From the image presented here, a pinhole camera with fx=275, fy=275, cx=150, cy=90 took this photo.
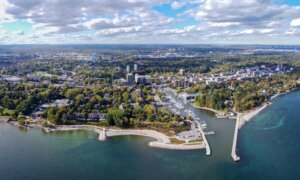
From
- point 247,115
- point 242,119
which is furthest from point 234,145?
point 247,115

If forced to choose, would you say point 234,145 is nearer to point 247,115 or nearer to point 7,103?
point 247,115

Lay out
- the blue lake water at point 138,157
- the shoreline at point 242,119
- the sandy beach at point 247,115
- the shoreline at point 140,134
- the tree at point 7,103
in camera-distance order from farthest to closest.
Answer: the tree at point 7,103
the sandy beach at point 247,115
the shoreline at point 140,134
the shoreline at point 242,119
the blue lake water at point 138,157

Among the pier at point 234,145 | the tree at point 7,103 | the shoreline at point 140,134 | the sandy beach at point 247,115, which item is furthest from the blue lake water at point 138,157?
the tree at point 7,103

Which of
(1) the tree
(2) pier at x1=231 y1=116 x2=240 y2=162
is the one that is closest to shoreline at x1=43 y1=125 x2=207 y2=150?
(2) pier at x1=231 y1=116 x2=240 y2=162

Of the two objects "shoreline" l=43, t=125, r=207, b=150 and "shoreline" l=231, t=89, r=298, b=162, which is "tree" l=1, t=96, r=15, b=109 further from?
"shoreline" l=231, t=89, r=298, b=162

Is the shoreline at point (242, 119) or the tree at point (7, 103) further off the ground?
the tree at point (7, 103)

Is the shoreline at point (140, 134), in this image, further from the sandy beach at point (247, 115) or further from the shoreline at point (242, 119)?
the sandy beach at point (247, 115)

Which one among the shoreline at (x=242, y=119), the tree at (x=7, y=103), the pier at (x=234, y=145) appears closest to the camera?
the pier at (x=234, y=145)

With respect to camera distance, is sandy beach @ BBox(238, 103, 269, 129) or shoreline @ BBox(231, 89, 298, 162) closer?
shoreline @ BBox(231, 89, 298, 162)
